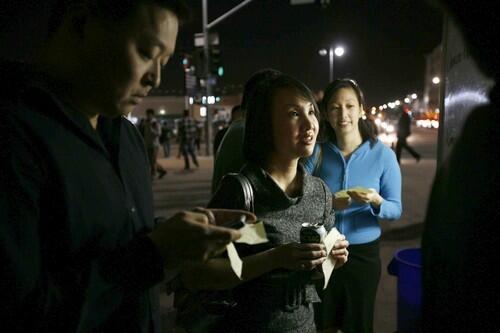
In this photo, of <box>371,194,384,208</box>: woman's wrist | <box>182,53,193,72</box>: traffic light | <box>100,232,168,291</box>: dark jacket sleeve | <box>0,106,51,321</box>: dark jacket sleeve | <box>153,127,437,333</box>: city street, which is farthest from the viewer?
<box>182,53,193,72</box>: traffic light

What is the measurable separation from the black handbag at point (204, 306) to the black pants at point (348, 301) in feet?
3.31

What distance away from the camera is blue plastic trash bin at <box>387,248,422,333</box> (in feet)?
9.36

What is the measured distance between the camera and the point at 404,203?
9477 millimetres

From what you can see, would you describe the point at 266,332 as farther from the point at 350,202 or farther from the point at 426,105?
the point at 426,105

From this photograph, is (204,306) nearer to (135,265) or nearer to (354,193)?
(135,265)

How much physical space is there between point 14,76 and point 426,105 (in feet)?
382

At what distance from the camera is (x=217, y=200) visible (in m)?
2.17

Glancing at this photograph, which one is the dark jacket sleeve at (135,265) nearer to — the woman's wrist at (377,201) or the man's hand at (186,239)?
the man's hand at (186,239)

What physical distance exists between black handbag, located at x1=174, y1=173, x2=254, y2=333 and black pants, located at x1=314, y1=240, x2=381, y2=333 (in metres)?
1.01

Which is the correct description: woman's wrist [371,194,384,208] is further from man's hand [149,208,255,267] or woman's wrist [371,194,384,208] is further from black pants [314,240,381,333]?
man's hand [149,208,255,267]

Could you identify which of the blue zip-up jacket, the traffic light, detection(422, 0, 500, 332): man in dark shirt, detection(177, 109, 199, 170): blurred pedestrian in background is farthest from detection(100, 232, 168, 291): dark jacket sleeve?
the traffic light

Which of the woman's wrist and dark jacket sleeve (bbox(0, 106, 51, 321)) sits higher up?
dark jacket sleeve (bbox(0, 106, 51, 321))

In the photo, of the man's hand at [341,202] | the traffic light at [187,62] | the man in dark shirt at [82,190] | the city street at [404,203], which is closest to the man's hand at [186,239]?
the man in dark shirt at [82,190]

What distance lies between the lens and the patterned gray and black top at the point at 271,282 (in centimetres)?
209
